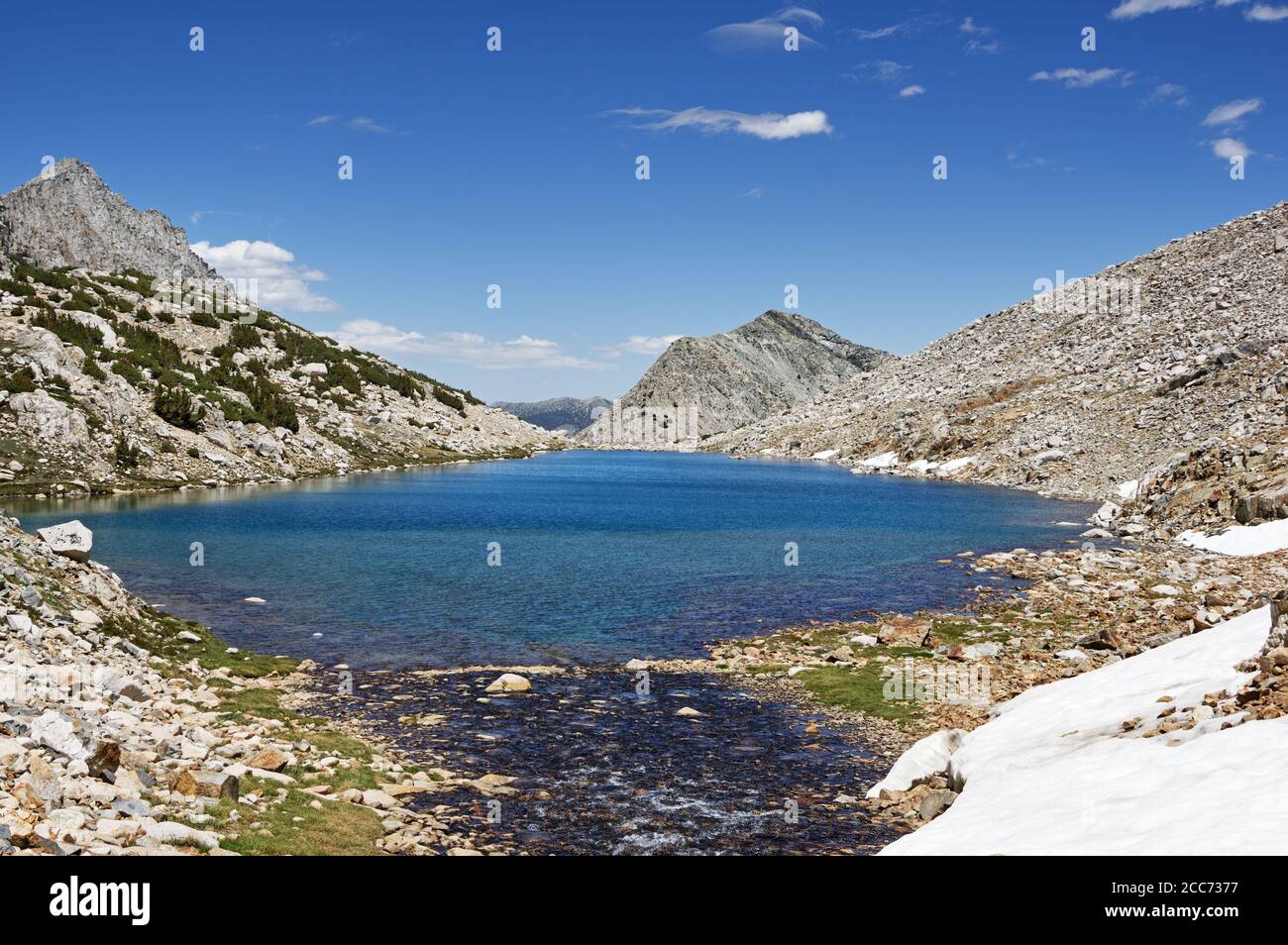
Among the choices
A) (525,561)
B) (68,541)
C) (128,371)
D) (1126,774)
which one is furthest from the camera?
(128,371)

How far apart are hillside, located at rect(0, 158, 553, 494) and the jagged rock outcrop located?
10.3 inches

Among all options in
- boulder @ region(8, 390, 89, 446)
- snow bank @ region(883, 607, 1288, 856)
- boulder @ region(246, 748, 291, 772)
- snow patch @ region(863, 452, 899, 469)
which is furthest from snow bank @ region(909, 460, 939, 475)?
boulder @ region(246, 748, 291, 772)

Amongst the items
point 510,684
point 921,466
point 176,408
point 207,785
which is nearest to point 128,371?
point 176,408

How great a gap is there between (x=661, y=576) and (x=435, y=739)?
24.2 meters

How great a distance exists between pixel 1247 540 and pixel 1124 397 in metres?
66.6

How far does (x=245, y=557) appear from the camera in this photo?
45.9 meters

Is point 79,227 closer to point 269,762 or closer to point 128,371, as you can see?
point 128,371

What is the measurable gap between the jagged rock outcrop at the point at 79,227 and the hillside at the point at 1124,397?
129 m

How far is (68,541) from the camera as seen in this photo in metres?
26.2

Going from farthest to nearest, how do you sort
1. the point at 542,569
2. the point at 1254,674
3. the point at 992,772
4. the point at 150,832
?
the point at 542,569, the point at 992,772, the point at 1254,674, the point at 150,832

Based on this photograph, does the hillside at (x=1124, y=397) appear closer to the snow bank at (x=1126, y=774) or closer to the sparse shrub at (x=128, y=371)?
the snow bank at (x=1126, y=774)

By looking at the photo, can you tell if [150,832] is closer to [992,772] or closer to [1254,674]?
[992,772]

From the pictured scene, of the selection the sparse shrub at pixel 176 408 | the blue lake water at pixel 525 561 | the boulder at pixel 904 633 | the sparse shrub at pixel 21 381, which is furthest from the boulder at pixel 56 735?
the sparse shrub at pixel 176 408

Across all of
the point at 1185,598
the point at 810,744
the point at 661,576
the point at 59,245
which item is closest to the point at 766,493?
the point at 661,576
